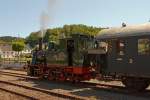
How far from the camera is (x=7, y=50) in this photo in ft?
462

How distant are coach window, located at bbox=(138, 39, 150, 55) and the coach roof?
0.37m

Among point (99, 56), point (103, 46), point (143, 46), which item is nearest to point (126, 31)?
point (143, 46)

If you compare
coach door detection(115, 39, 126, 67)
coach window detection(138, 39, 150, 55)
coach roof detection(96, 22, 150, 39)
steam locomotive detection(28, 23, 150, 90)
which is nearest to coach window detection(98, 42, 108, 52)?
steam locomotive detection(28, 23, 150, 90)

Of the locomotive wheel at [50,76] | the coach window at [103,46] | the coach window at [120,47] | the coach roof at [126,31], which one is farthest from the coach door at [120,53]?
the locomotive wheel at [50,76]

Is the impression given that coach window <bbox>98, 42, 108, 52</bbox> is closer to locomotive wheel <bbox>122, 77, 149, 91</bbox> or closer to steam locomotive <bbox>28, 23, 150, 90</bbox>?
steam locomotive <bbox>28, 23, 150, 90</bbox>

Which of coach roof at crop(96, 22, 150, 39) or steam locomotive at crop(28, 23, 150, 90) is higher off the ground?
coach roof at crop(96, 22, 150, 39)

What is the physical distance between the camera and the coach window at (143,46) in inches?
623

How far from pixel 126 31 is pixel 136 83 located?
261cm

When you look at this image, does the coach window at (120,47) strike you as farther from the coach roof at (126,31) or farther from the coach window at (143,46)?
the coach window at (143,46)

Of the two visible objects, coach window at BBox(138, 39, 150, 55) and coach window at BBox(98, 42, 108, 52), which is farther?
coach window at BBox(98, 42, 108, 52)

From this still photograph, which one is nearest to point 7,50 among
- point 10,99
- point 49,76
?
point 49,76

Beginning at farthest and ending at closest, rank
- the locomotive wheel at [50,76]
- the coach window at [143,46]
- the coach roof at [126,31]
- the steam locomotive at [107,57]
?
the locomotive wheel at [50,76] < the steam locomotive at [107,57] < the coach roof at [126,31] < the coach window at [143,46]

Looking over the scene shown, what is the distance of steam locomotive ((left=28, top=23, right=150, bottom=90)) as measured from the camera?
1628 cm

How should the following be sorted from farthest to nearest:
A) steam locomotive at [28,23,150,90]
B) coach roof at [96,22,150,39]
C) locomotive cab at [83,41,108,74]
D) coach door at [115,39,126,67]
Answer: locomotive cab at [83,41,108,74] → coach door at [115,39,126,67] → steam locomotive at [28,23,150,90] → coach roof at [96,22,150,39]
